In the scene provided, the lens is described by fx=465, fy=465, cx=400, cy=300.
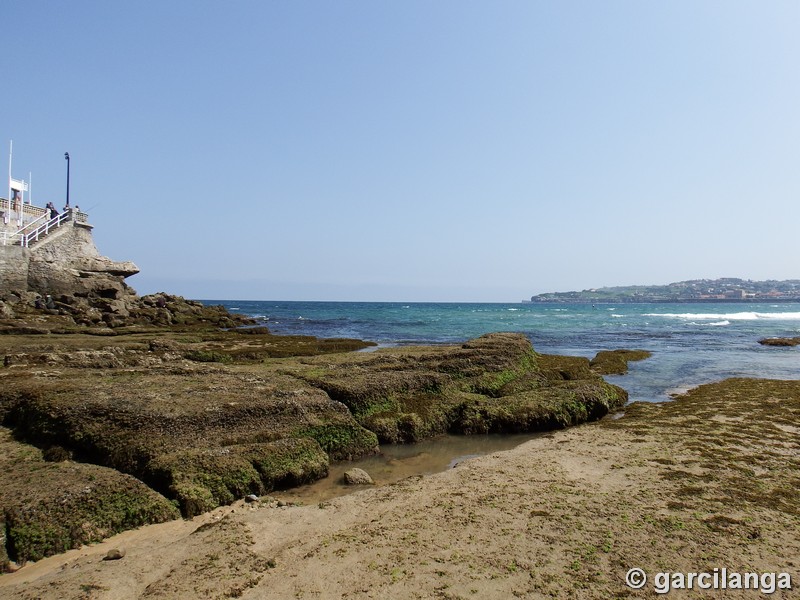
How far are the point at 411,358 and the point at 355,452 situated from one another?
7772 mm

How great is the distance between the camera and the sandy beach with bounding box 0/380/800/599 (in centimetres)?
593

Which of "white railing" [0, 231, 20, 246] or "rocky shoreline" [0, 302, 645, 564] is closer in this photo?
"rocky shoreline" [0, 302, 645, 564]

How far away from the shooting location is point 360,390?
48.0ft

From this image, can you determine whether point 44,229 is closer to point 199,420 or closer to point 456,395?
point 199,420

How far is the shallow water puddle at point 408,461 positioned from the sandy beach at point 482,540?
756 mm

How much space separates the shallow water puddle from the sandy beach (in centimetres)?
76

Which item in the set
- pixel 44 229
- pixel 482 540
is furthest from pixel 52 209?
pixel 482 540

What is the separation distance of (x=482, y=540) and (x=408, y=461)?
5.11 meters

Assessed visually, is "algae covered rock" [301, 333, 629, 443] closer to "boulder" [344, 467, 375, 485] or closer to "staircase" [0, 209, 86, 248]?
"boulder" [344, 467, 375, 485]

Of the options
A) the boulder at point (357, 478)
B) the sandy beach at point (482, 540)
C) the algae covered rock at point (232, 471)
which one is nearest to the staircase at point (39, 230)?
the algae covered rock at point (232, 471)

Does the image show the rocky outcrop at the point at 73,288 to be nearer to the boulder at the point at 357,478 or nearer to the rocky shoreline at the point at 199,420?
the rocky shoreline at the point at 199,420

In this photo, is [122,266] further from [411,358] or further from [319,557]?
[319,557]

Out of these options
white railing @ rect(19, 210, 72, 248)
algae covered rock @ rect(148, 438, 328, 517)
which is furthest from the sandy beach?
white railing @ rect(19, 210, 72, 248)

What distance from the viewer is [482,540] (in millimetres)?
7023
